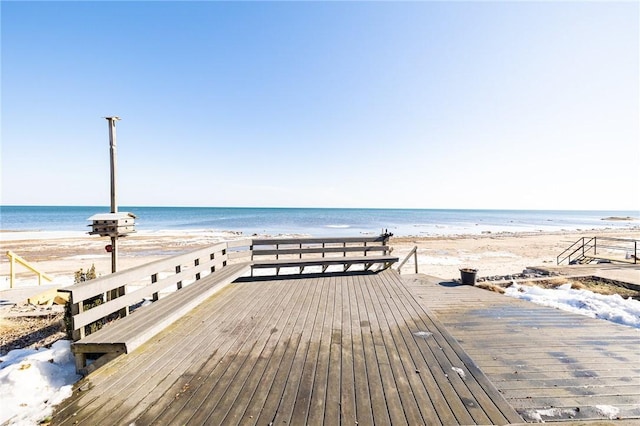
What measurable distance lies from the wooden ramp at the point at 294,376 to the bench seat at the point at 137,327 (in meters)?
0.26

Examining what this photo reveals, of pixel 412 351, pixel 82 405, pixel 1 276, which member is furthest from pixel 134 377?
pixel 1 276

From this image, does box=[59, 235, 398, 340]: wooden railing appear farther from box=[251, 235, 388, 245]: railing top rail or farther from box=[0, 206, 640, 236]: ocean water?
box=[0, 206, 640, 236]: ocean water

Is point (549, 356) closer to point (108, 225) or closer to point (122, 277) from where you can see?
point (122, 277)

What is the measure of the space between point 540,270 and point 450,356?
10.3 m

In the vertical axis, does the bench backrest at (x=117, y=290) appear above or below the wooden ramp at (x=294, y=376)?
above

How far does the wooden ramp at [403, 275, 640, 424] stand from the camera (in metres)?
2.69

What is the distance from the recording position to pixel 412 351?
3.49m

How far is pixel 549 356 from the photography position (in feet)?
11.8

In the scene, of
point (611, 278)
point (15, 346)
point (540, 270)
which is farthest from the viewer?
point (540, 270)

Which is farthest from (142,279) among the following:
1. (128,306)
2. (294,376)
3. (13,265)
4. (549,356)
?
(13,265)

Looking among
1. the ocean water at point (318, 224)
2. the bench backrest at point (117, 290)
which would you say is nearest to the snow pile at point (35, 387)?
the bench backrest at point (117, 290)

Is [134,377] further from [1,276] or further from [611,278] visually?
[1,276]

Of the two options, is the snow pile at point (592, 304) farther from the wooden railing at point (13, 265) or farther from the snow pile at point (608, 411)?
the wooden railing at point (13, 265)

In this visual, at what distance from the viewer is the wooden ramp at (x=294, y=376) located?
2379mm
